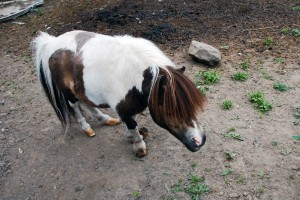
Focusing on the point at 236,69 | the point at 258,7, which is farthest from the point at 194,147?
the point at 258,7

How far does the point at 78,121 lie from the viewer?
14.5 feet

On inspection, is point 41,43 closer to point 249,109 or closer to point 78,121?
point 78,121

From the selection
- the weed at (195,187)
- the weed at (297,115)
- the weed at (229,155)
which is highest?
the weed at (297,115)

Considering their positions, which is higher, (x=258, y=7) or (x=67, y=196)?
(x=258, y=7)

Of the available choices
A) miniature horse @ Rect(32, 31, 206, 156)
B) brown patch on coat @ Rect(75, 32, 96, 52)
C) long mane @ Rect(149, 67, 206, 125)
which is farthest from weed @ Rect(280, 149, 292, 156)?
brown patch on coat @ Rect(75, 32, 96, 52)

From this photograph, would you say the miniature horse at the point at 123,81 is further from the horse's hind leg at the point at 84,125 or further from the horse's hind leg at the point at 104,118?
the horse's hind leg at the point at 104,118

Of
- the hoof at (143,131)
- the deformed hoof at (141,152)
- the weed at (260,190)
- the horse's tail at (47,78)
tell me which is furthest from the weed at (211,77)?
the horse's tail at (47,78)

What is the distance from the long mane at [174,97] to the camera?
9.25 ft

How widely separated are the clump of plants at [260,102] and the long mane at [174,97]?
1769mm

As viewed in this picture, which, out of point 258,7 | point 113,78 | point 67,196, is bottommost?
point 67,196

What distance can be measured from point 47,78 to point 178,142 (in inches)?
69.1

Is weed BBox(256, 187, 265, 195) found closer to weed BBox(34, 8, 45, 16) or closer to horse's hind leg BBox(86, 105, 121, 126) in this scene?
horse's hind leg BBox(86, 105, 121, 126)

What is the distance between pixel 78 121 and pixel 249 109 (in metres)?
2.27

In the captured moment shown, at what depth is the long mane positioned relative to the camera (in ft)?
9.25
